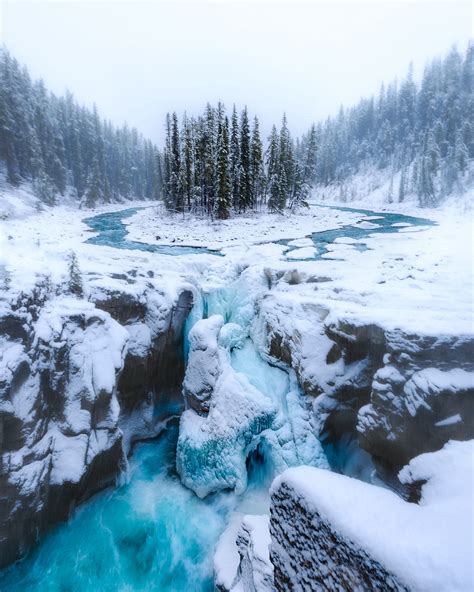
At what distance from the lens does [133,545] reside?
8.60m

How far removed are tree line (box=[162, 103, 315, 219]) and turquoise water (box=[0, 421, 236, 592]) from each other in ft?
106

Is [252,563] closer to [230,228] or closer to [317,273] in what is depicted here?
[317,273]

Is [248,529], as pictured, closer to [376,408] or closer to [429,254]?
[376,408]

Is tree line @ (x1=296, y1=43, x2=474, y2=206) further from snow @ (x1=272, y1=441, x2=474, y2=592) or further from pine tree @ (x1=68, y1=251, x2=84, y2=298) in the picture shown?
snow @ (x1=272, y1=441, x2=474, y2=592)

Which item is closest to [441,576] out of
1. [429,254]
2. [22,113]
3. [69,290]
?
[69,290]

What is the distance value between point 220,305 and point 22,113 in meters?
54.4

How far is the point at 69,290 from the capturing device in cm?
1081

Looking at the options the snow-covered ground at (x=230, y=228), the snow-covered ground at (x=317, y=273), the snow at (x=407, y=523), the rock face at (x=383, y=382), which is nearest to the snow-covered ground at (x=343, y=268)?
the snow-covered ground at (x=317, y=273)

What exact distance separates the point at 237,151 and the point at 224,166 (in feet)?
20.1

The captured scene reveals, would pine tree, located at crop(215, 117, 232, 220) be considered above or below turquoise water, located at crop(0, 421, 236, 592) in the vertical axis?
above

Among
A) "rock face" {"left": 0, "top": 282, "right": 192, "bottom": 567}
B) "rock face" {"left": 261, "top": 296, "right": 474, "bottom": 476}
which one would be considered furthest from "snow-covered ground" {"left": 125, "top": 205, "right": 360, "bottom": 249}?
"rock face" {"left": 261, "top": 296, "right": 474, "bottom": 476}

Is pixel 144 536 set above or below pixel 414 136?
below

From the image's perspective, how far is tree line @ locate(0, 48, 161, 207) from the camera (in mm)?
45688

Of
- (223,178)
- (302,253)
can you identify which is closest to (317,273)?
(302,253)
